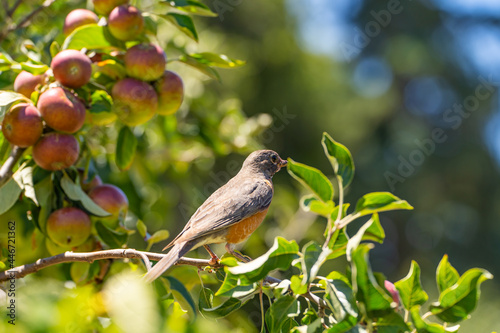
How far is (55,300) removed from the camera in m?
0.68

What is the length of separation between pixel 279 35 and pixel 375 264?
13.5 feet

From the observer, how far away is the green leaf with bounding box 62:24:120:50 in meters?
1.93

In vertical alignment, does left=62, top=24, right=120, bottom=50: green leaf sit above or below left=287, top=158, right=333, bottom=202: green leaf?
below

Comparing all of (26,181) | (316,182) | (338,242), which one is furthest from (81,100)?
(338,242)

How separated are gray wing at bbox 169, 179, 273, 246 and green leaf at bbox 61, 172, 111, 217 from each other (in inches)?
10.8

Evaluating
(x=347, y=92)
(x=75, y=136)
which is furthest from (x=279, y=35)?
(x=75, y=136)

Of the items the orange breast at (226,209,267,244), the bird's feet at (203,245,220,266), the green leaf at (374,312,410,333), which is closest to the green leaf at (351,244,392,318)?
the green leaf at (374,312,410,333)

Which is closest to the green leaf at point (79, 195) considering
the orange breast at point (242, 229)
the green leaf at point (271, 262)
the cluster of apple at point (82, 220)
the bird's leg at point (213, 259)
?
the cluster of apple at point (82, 220)

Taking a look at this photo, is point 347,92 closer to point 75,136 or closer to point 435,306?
point 75,136

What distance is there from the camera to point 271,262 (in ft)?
3.91

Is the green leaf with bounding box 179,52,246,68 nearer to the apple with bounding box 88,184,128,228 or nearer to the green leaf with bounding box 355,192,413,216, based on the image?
the apple with bounding box 88,184,128,228

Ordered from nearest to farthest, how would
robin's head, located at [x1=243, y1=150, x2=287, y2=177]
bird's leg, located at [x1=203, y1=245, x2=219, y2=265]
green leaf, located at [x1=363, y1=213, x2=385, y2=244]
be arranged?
1. green leaf, located at [x1=363, y1=213, x2=385, y2=244]
2. bird's leg, located at [x1=203, y1=245, x2=219, y2=265]
3. robin's head, located at [x1=243, y1=150, x2=287, y2=177]

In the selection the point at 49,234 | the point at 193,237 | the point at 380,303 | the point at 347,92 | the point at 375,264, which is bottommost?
the point at 375,264

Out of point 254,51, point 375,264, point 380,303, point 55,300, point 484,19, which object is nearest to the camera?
point 55,300
